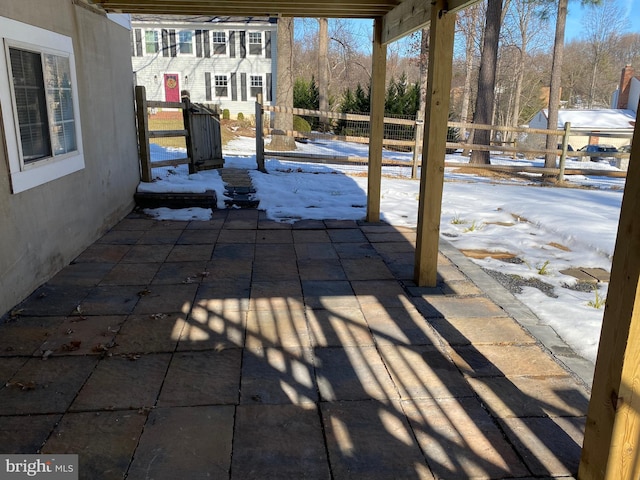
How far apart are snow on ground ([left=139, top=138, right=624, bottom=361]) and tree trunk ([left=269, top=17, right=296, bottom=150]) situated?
3198 mm

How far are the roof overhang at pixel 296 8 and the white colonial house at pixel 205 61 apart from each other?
1770cm

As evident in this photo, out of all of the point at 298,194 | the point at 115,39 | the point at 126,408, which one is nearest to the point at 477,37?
the point at 298,194

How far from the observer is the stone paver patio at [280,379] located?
84.7 inches

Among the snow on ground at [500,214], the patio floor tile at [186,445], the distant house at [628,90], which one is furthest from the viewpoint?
the distant house at [628,90]

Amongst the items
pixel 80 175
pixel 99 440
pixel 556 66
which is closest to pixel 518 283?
pixel 99 440

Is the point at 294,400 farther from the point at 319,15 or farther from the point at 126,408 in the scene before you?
the point at 319,15

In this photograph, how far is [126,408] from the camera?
2457 millimetres

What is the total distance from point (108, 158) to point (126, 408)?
421cm

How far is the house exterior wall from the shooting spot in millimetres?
3600

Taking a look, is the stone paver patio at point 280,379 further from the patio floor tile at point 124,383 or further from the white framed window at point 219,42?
Result: the white framed window at point 219,42

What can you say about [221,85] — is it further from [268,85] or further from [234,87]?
[268,85]

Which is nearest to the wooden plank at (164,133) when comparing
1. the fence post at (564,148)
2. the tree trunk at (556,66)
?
the fence post at (564,148)

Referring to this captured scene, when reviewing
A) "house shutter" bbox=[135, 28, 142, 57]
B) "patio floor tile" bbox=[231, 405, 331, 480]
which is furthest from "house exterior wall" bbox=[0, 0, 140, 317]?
"house shutter" bbox=[135, 28, 142, 57]

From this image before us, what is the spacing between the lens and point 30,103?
4004 mm
